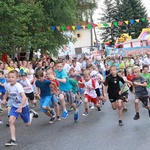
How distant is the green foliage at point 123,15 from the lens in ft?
221

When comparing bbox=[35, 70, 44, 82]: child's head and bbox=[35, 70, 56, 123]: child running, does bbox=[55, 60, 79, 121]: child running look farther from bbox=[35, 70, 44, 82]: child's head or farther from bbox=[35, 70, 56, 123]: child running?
bbox=[35, 70, 44, 82]: child's head

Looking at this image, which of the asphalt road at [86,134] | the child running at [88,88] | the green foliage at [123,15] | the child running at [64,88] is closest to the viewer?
the asphalt road at [86,134]

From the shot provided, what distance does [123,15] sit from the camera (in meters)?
68.4

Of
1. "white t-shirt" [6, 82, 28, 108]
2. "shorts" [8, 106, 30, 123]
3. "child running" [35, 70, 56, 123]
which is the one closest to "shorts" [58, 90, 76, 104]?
"child running" [35, 70, 56, 123]

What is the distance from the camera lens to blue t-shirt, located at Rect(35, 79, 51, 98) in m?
9.72

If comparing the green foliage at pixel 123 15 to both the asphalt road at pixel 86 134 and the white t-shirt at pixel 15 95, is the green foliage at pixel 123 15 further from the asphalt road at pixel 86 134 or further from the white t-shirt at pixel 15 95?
the white t-shirt at pixel 15 95

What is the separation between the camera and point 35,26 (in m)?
26.1

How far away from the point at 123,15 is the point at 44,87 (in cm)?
6035

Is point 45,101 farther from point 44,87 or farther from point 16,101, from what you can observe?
point 16,101

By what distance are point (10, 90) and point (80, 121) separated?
2.75 metres

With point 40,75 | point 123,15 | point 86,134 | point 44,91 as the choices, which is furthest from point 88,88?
point 123,15

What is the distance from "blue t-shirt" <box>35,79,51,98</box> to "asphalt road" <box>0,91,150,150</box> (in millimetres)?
818

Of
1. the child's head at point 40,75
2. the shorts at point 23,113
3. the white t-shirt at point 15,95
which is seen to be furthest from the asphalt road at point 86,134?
the child's head at point 40,75

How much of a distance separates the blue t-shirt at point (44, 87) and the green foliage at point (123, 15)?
191 ft
